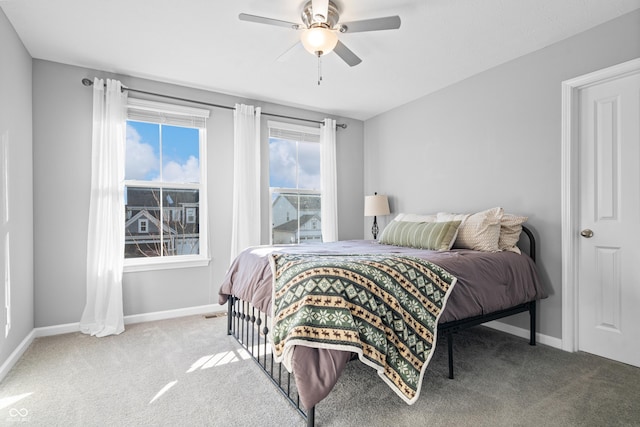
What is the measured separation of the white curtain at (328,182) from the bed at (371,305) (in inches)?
78.1

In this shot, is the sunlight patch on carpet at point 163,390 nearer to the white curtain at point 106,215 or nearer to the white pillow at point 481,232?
the white curtain at point 106,215

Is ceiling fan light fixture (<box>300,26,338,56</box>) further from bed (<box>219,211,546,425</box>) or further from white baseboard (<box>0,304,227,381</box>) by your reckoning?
white baseboard (<box>0,304,227,381</box>)

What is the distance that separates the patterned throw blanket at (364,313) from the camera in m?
1.61

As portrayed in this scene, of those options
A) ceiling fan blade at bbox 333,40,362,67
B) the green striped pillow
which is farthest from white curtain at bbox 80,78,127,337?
the green striped pillow

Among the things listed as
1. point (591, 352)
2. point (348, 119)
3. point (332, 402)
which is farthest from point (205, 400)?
point (348, 119)

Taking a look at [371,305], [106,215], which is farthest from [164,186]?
[371,305]

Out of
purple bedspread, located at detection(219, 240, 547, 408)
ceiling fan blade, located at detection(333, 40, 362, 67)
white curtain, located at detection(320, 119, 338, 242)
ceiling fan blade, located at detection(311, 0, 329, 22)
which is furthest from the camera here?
white curtain, located at detection(320, 119, 338, 242)

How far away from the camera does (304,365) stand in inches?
61.9

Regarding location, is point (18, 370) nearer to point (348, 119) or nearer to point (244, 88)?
point (244, 88)

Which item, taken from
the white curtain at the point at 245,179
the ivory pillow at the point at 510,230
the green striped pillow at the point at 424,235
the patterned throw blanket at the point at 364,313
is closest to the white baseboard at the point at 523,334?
the ivory pillow at the point at 510,230

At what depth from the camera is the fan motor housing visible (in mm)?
2263

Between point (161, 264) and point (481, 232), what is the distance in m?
3.21

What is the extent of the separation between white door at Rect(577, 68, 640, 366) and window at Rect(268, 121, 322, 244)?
2.97 m

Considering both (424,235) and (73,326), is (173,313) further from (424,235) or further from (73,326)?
(424,235)
